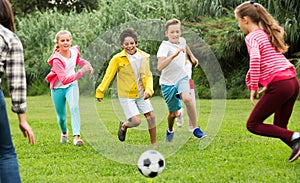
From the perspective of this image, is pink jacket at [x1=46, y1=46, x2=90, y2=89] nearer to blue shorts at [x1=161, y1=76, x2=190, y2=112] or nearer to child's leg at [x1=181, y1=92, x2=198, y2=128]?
blue shorts at [x1=161, y1=76, x2=190, y2=112]

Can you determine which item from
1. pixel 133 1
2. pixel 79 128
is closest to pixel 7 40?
pixel 79 128

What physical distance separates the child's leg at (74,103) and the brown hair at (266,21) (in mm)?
2716

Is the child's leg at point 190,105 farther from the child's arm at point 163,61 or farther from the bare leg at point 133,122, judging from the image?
the bare leg at point 133,122

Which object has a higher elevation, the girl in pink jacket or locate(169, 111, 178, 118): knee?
the girl in pink jacket

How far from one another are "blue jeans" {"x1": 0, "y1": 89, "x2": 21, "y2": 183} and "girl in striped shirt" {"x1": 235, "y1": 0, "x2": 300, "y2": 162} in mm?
2551

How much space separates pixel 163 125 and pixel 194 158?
11.2 feet

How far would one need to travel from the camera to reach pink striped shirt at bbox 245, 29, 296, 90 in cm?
574

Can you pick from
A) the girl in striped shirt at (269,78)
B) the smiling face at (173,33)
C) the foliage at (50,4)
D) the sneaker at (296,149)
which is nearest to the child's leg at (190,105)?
the smiling face at (173,33)

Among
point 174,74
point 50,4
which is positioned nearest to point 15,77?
point 174,74

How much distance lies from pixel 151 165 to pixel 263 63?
4.92 feet

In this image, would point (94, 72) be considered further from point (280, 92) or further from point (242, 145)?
point (280, 92)

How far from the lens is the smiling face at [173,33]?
287 inches

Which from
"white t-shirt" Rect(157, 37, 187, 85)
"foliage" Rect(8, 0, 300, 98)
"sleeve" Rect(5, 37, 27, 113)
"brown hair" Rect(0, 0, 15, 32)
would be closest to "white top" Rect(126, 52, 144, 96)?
"white t-shirt" Rect(157, 37, 187, 85)

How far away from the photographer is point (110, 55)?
7555 millimetres
